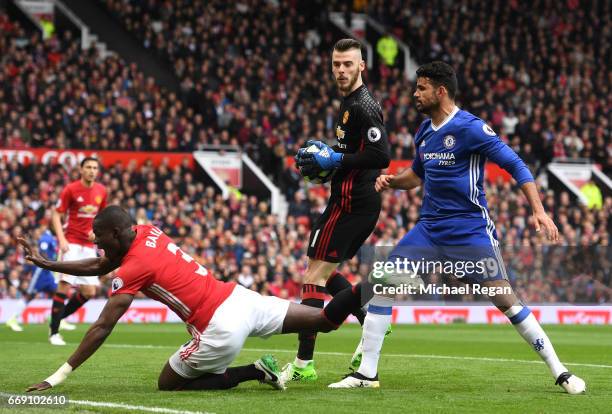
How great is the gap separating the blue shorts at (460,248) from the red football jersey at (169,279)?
1.57m

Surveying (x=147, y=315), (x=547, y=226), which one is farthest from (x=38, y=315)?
(x=547, y=226)

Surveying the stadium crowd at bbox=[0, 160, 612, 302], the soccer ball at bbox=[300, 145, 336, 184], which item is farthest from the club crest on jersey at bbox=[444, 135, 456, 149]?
the stadium crowd at bbox=[0, 160, 612, 302]

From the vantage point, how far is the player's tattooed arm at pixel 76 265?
8578 millimetres

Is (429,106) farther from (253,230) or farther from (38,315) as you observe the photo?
(253,230)

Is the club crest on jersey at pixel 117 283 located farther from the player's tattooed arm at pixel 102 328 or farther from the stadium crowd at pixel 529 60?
the stadium crowd at pixel 529 60

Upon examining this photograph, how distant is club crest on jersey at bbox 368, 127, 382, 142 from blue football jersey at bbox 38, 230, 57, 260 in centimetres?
1232

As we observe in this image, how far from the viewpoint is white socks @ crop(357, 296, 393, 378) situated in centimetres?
909

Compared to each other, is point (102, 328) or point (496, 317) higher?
point (102, 328)

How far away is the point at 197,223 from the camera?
2586 cm

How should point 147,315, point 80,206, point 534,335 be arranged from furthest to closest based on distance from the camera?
point 147,315
point 80,206
point 534,335

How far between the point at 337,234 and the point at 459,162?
142 cm

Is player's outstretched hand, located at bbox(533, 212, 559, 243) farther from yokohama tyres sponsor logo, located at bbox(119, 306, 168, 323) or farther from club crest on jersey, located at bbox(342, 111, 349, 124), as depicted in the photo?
yokohama tyres sponsor logo, located at bbox(119, 306, 168, 323)

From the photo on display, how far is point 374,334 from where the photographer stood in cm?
909

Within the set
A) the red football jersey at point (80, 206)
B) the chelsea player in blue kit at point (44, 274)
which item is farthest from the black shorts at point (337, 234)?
the chelsea player in blue kit at point (44, 274)
